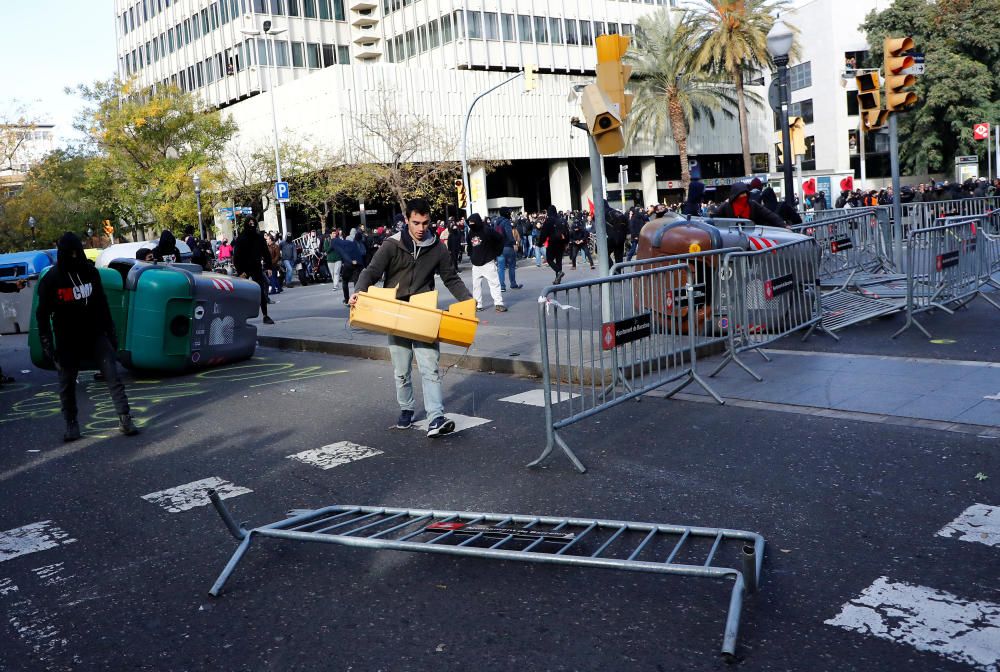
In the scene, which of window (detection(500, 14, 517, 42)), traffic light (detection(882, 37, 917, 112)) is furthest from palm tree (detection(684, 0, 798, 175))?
traffic light (detection(882, 37, 917, 112))

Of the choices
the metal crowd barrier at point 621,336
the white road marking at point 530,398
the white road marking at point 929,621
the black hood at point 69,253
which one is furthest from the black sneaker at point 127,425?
the white road marking at point 929,621

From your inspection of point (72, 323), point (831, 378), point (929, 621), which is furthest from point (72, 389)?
point (929, 621)

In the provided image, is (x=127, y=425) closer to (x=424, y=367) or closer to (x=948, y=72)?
(x=424, y=367)

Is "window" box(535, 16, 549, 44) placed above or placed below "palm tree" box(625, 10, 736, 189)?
above

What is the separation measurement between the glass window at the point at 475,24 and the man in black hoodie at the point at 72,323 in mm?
46561

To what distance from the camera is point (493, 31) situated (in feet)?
172

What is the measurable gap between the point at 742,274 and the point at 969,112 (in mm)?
51220

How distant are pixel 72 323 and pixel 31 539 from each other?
3.08 meters

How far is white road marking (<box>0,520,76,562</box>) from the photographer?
4.96 meters

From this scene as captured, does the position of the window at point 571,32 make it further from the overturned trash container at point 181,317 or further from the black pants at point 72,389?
the black pants at point 72,389

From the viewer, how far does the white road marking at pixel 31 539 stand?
16.3ft

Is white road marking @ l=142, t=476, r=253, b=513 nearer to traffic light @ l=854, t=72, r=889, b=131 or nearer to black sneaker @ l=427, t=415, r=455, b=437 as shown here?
black sneaker @ l=427, t=415, r=455, b=437

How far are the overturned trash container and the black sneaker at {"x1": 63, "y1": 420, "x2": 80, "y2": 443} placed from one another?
9.43ft

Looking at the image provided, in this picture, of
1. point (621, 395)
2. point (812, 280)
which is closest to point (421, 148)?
point (812, 280)
